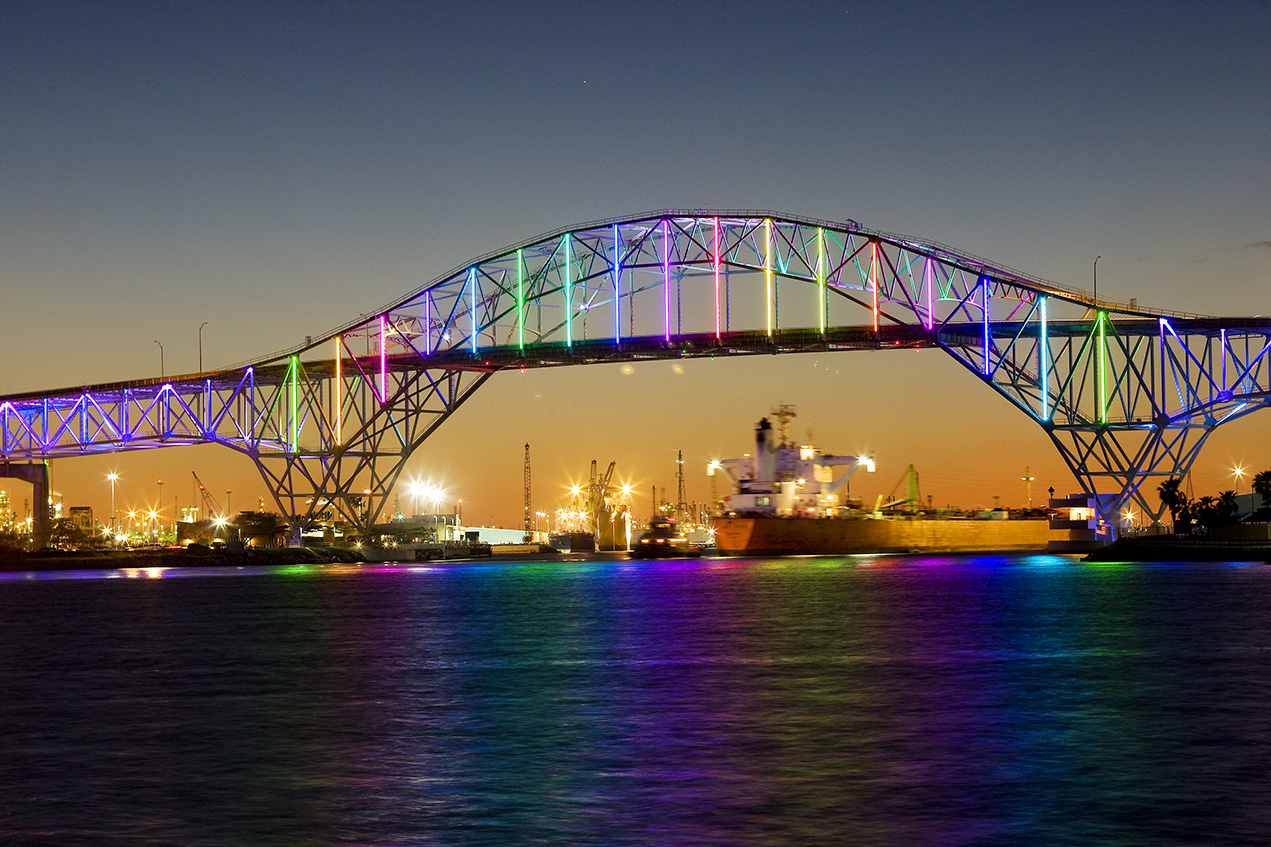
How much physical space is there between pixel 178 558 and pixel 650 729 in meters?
129

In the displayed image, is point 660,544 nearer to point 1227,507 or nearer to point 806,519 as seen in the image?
point 806,519

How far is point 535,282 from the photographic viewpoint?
365ft

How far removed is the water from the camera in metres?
15.5

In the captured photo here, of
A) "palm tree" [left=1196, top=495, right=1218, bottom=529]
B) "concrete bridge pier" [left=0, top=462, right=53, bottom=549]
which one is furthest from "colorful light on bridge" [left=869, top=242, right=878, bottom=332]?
"concrete bridge pier" [left=0, top=462, right=53, bottom=549]

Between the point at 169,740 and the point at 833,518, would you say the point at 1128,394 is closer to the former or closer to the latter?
the point at 833,518

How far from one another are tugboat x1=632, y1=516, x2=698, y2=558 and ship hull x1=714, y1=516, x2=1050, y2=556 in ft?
31.1

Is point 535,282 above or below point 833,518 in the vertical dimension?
above

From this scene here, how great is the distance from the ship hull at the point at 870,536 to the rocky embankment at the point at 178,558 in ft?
126

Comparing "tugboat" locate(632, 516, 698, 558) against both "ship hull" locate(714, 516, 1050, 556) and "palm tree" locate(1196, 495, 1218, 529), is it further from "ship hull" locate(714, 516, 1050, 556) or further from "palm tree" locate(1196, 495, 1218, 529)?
"palm tree" locate(1196, 495, 1218, 529)

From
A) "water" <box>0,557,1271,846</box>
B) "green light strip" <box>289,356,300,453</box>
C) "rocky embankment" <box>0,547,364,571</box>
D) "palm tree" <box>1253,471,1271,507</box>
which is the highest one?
"green light strip" <box>289,356,300,453</box>

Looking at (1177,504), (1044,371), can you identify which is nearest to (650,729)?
(1044,371)

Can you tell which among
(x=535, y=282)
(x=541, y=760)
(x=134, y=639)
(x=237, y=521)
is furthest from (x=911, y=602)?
(x=237, y=521)

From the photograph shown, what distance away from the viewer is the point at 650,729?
2219 centimetres

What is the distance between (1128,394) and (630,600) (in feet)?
147
